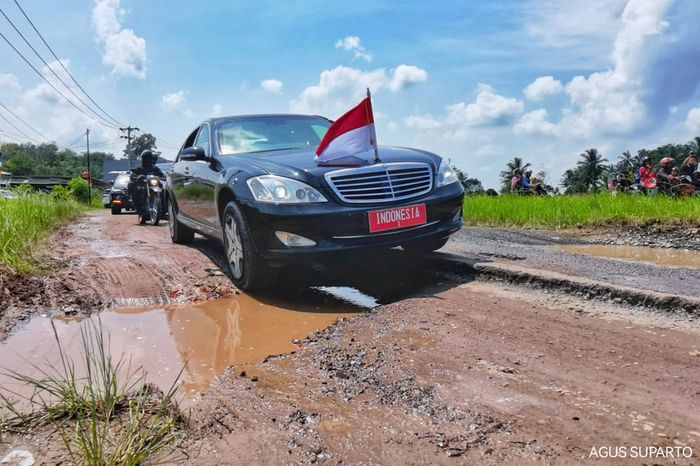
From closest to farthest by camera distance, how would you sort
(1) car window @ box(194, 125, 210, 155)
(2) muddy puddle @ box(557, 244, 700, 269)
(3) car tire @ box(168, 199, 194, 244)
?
(2) muddy puddle @ box(557, 244, 700, 269), (1) car window @ box(194, 125, 210, 155), (3) car tire @ box(168, 199, 194, 244)

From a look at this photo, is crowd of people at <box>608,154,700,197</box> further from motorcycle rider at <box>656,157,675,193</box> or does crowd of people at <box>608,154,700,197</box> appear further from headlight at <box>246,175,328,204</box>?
headlight at <box>246,175,328,204</box>

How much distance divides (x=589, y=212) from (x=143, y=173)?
880cm

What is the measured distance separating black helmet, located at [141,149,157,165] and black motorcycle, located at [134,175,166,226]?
0.33 m

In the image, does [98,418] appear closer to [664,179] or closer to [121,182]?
[664,179]

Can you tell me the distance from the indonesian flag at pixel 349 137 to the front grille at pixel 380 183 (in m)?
0.24

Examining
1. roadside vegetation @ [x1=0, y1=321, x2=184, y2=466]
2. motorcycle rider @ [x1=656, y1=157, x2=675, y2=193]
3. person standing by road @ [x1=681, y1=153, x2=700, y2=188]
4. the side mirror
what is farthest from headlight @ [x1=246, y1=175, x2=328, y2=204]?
person standing by road @ [x1=681, y1=153, x2=700, y2=188]

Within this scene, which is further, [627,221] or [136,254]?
[627,221]

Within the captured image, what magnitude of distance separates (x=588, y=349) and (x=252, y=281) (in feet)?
8.40

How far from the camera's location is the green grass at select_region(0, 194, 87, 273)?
4892mm

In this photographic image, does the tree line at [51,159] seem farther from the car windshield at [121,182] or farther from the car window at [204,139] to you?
the car window at [204,139]

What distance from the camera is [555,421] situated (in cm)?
194

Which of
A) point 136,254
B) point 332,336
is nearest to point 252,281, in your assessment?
point 332,336

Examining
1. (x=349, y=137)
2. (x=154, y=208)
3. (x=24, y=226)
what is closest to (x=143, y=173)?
(x=154, y=208)

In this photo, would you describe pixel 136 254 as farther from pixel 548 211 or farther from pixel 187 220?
pixel 548 211
